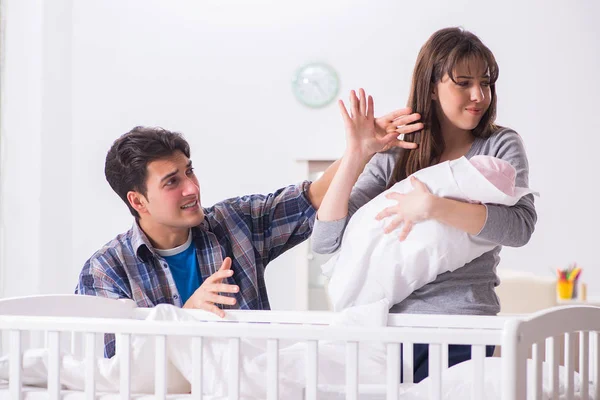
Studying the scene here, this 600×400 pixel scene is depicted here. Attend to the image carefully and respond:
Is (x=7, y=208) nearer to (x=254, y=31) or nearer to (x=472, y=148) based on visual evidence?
(x=254, y=31)

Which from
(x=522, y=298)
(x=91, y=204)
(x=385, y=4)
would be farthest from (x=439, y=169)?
(x=91, y=204)

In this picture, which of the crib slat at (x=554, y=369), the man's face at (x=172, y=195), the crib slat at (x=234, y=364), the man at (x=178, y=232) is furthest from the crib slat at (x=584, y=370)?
the man's face at (x=172, y=195)

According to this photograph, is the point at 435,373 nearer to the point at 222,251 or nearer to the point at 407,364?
the point at 407,364

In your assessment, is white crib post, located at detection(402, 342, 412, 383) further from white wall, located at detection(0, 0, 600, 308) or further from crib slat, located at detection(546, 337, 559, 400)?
white wall, located at detection(0, 0, 600, 308)

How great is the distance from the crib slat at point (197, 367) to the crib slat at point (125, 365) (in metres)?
0.11

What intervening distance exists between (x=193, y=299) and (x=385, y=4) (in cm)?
311

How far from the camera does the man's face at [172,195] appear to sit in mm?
1826

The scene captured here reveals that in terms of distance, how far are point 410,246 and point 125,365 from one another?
538 millimetres

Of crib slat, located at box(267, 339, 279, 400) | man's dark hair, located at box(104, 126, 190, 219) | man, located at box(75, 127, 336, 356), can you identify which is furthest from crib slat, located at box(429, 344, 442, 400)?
man's dark hair, located at box(104, 126, 190, 219)

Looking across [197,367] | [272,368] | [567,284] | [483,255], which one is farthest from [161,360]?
[567,284]

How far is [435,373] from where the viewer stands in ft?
3.77

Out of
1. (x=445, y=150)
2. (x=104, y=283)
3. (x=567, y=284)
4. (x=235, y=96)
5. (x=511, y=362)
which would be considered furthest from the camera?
(x=235, y=96)

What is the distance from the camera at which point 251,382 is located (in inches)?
51.9

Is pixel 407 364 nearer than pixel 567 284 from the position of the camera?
Yes
